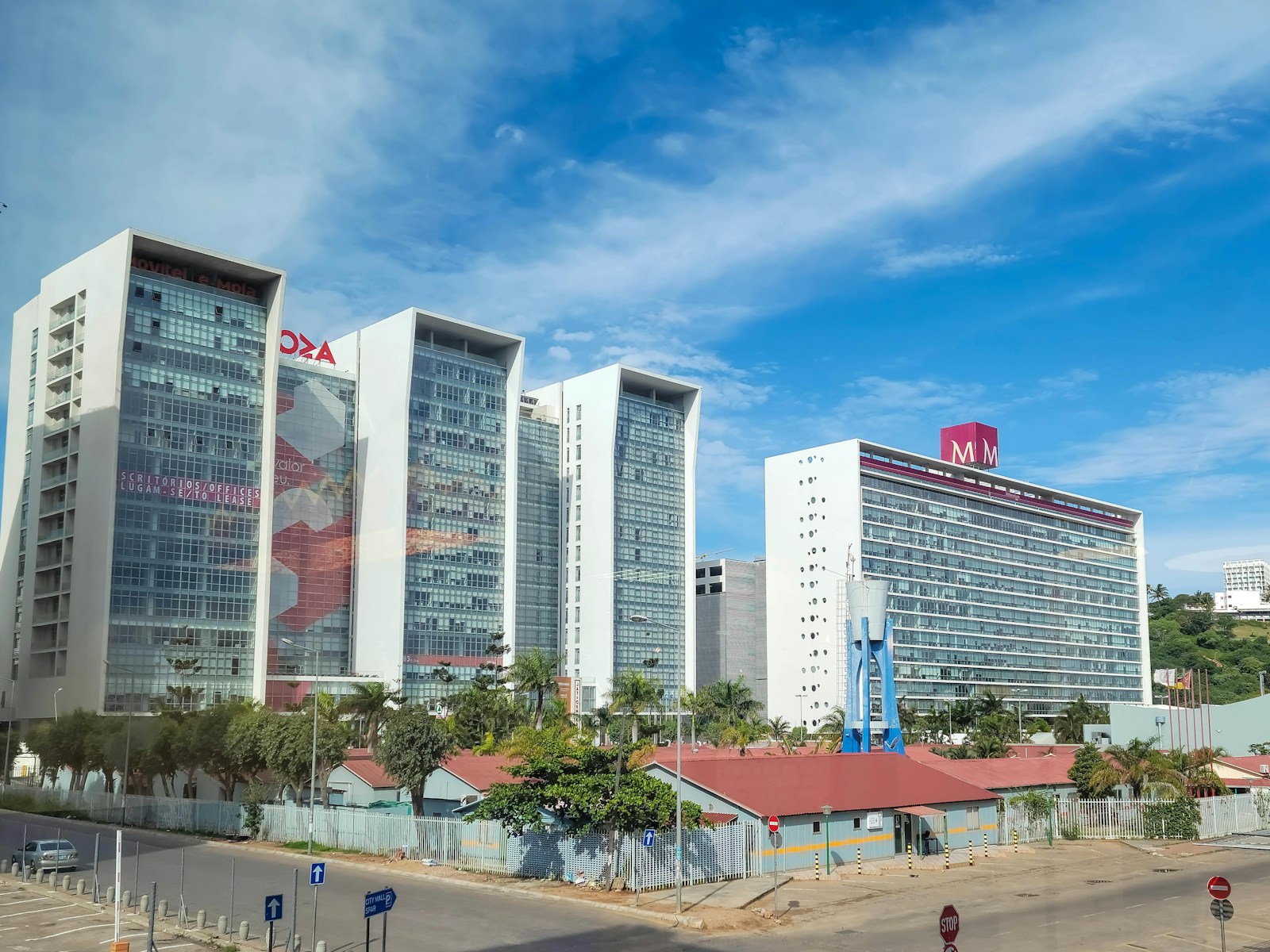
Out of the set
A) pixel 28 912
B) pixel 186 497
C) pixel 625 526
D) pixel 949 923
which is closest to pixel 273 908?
pixel 949 923

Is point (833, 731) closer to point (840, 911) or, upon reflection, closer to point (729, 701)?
point (729, 701)

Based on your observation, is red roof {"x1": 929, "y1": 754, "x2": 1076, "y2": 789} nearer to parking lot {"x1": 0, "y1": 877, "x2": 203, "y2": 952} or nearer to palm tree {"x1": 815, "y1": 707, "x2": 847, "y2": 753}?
A: palm tree {"x1": 815, "y1": 707, "x2": 847, "y2": 753}

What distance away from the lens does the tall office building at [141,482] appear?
118562 millimetres

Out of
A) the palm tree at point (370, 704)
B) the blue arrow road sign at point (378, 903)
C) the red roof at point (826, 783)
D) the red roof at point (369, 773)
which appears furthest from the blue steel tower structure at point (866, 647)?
the blue arrow road sign at point (378, 903)

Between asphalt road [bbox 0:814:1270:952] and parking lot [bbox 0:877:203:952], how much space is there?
2.68 meters

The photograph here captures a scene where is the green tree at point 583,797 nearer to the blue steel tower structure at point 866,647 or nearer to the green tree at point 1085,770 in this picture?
the green tree at point 1085,770

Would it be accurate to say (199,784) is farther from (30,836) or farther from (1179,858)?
(1179,858)

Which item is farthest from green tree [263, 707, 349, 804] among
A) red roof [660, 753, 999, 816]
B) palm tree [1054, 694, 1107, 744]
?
palm tree [1054, 694, 1107, 744]

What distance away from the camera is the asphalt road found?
112 feet

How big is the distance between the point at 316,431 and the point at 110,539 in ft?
100

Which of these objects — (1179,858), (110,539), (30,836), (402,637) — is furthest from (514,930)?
(402,637)

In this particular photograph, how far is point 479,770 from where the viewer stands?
63688mm

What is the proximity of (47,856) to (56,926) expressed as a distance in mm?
12815

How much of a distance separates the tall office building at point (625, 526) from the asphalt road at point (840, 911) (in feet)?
354
